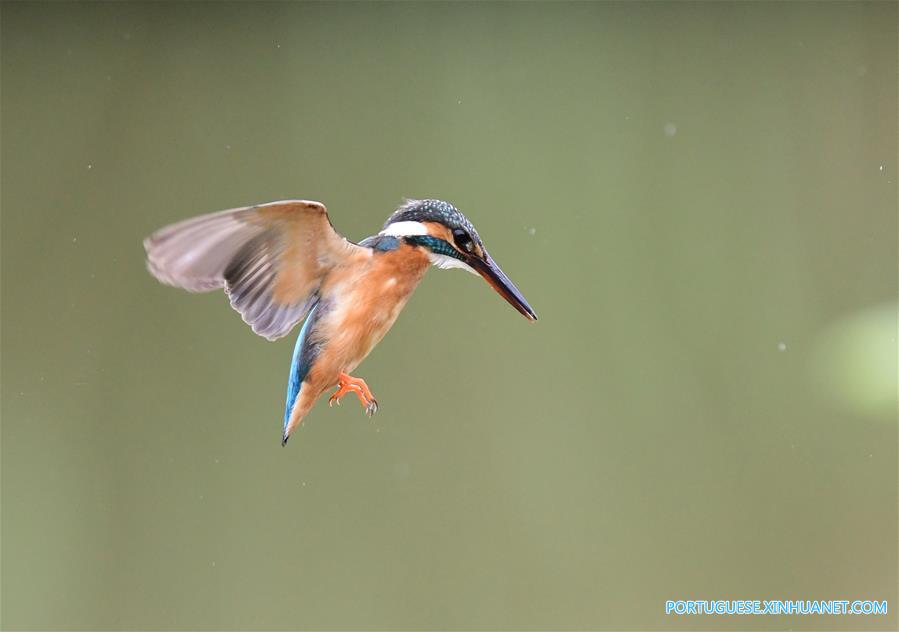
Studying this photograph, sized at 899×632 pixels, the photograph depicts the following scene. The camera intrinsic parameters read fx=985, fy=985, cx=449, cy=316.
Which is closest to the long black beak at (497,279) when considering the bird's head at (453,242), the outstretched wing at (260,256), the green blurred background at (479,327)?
the bird's head at (453,242)

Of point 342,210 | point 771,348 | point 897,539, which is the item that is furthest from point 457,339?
point 897,539

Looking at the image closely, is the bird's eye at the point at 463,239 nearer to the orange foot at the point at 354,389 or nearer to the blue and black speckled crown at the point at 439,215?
the blue and black speckled crown at the point at 439,215

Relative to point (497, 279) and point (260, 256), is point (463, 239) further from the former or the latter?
point (260, 256)

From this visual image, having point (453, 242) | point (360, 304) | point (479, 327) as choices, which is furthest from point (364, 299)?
point (479, 327)

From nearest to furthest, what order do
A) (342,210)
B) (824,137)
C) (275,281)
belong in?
(275,281)
(342,210)
(824,137)

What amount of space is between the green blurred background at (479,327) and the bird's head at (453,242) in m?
0.67

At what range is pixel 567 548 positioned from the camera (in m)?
1.81

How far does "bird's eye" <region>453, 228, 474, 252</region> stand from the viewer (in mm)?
1058

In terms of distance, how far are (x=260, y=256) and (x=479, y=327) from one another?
2.55ft

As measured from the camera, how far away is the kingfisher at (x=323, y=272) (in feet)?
3.42

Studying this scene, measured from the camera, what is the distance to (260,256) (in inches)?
42.7

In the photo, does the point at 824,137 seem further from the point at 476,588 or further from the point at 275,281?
the point at 275,281

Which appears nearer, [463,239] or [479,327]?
[463,239]

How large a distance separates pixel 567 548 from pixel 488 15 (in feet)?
3.26
